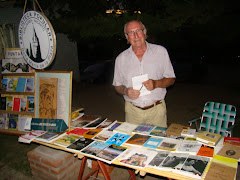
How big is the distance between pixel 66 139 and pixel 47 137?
0.23 m

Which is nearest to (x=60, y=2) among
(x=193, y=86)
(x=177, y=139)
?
(x=177, y=139)

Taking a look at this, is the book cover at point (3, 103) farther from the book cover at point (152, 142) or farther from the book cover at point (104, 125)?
the book cover at point (152, 142)

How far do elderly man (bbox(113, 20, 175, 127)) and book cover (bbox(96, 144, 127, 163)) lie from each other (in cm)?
73

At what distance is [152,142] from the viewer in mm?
1988

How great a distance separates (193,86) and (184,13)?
6893mm

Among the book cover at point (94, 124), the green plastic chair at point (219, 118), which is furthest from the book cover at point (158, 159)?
the green plastic chair at point (219, 118)

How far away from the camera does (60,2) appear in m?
4.06

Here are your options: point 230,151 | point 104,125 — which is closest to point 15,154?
point 104,125

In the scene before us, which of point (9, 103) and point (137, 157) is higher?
point (9, 103)

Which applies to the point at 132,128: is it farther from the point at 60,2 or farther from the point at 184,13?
the point at 60,2

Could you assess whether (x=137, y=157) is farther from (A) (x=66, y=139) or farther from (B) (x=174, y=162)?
(A) (x=66, y=139)

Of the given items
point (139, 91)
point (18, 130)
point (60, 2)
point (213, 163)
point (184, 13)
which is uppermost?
point (60, 2)

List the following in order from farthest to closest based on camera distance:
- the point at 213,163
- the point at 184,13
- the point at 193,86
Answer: the point at 193,86
the point at 184,13
the point at 213,163

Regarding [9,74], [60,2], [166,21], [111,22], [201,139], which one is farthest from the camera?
[60,2]
